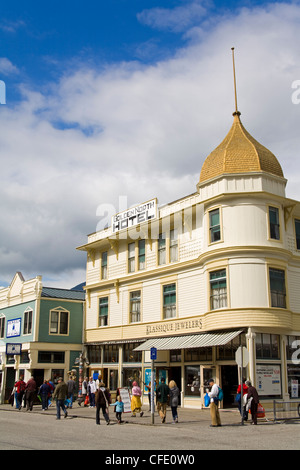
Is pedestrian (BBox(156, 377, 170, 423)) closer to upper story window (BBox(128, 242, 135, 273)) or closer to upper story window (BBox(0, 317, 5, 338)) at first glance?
upper story window (BBox(128, 242, 135, 273))

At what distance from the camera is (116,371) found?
33344 millimetres

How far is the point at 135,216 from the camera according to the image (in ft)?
108

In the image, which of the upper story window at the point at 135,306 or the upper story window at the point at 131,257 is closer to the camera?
the upper story window at the point at 135,306

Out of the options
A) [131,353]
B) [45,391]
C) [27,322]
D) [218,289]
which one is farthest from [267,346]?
[27,322]

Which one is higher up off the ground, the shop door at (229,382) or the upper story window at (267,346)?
the upper story window at (267,346)

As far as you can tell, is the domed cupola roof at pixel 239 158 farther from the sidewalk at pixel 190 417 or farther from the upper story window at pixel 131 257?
the sidewalk at pixel 190 417

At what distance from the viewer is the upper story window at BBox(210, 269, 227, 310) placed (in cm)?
2527

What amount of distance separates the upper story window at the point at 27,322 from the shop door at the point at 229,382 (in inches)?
623

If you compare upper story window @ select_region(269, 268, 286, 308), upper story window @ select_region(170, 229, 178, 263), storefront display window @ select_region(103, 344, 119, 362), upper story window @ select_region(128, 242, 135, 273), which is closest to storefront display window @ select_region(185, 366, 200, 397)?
upper story window @ select_region(269, 268, 286, 308)

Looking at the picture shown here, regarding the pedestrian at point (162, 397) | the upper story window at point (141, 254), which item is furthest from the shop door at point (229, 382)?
the upper story window at point (141, 254)

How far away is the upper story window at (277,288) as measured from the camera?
25172mm

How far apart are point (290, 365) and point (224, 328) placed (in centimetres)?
415

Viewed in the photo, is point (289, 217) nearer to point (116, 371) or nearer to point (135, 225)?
point (135, 225)
